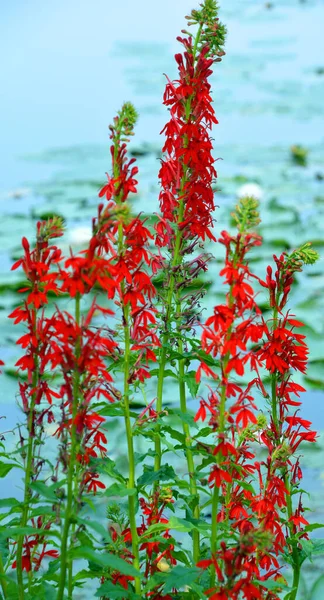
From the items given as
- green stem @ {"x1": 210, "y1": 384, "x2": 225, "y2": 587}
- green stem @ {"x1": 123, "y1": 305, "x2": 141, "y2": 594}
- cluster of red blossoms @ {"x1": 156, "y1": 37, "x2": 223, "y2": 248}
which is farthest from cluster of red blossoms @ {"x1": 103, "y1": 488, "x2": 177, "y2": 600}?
cluster of red blossoms @ {"x1": 156, "y1": 37, "x2": 223, "y2": 248}

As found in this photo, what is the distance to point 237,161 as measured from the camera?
7203 mm

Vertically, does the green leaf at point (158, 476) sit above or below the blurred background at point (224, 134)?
below

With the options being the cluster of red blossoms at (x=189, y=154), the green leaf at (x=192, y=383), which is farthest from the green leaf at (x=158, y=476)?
the cluster of red blossoms at (x=189, y=154)

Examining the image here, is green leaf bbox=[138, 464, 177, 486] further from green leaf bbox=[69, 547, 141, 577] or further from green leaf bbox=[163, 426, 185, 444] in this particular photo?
green leaf bbox=[69, 547, 141, 577]

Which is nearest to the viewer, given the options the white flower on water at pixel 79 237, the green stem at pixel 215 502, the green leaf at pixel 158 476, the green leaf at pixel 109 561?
the green leaf at pixel 109 561

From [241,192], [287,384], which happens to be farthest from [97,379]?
[241,192]

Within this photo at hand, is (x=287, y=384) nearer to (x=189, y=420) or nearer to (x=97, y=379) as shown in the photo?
(x=189, y=420)

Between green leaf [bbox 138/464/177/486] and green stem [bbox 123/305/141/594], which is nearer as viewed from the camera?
green stem [bbox 123/305/141/594]

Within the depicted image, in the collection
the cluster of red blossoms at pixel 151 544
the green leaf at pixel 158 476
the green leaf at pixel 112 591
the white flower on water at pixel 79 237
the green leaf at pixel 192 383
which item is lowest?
the green leaf at pixel 112 591

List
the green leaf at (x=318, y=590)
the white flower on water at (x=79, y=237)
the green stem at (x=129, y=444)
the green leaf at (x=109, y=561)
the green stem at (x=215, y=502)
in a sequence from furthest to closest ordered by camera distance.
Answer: the white flower on water at (x=79, y=237) → the green leaf at (x=318, y=590) → the green stem at (x=129, y=444) → the green stem at (x=215, y=502) → the green leaf at (x=109, y=561)

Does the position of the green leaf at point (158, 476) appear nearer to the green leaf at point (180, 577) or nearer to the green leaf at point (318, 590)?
the green leaf at point (180, 577)

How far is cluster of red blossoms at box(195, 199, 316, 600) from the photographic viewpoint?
1551mm

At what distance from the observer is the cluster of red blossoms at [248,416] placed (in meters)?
1.55

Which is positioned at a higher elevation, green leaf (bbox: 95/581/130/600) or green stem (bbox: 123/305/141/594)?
green stem (bbox: 123/305/141/594)
